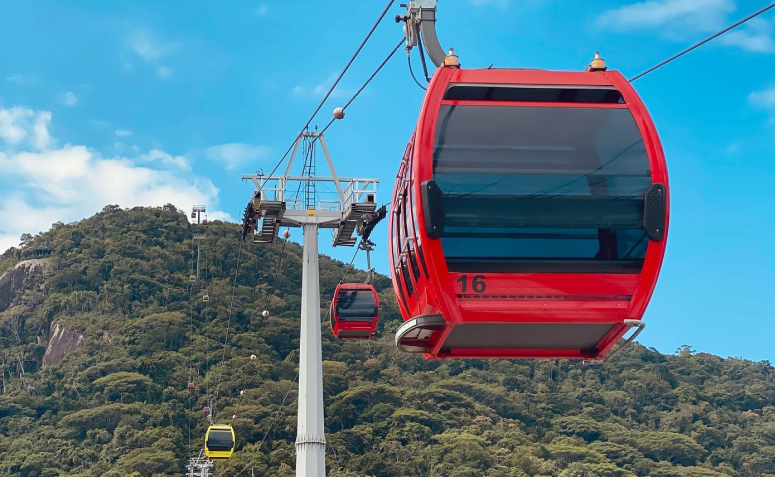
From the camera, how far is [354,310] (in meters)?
18.8

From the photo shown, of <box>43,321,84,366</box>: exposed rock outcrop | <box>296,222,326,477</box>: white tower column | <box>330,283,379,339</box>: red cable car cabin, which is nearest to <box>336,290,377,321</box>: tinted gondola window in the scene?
<box>330,283,379,339</box>: red cable car cabin

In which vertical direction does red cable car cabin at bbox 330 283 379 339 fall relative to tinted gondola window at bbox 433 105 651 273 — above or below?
above

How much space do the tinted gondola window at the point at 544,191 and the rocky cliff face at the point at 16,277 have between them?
6864 cm

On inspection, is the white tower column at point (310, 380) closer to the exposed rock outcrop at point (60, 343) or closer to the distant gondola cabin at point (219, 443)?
the distant gondola cabin at point (219, 443)

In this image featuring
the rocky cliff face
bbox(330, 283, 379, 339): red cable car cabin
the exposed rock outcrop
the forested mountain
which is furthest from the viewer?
the rocky cliff face

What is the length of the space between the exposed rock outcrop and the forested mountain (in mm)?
124

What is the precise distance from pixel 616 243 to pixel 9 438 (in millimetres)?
51996

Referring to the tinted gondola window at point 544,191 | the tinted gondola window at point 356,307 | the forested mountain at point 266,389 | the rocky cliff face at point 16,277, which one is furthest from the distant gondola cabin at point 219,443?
the rocky cliff face at point 16,277

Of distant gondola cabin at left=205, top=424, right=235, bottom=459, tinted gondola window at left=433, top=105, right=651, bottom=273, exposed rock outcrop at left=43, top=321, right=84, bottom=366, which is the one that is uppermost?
exposed rock outcrop at left=43, top=321, right=84, bottom=366

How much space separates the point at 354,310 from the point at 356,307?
0.06m

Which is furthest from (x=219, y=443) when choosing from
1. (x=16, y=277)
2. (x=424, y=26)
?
(x=16, y=277)

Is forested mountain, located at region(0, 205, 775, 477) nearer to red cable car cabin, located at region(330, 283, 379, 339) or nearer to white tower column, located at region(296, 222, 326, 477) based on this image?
white tower column, located at region(296, 222, 326, 477)

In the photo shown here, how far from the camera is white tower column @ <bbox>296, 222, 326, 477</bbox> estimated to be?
19469 mm

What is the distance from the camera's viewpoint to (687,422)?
190 ft
